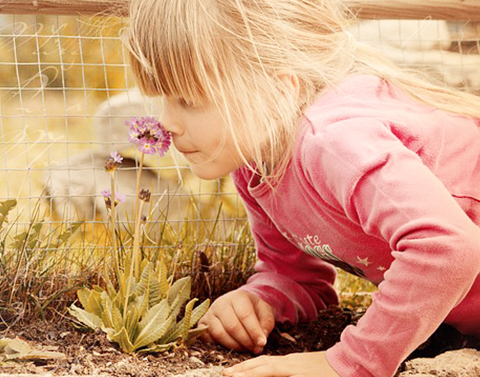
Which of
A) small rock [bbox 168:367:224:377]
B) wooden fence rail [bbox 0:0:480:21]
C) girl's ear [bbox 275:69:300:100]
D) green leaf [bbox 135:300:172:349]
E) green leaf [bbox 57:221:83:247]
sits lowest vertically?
small rock [bbox 168:367:224:377]

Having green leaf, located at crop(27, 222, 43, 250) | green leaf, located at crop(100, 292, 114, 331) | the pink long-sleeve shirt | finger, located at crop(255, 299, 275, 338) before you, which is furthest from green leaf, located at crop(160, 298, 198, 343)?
green leaf, located at crop(27, 222, 43, 250)

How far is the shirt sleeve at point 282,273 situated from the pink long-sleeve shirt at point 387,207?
182mm

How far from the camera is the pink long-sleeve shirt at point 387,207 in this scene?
4.84 ft

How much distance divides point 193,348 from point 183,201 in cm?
180

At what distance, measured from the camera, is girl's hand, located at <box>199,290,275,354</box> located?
198cm

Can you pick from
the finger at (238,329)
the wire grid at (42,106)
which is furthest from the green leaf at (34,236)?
the finger at (238,329)

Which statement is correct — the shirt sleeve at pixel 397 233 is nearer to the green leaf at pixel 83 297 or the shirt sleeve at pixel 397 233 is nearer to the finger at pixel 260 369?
the finger at pixel 260 369

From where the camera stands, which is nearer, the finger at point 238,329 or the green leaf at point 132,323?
the green leaf at point 132,323

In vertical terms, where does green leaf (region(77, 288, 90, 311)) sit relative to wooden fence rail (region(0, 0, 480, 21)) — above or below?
below

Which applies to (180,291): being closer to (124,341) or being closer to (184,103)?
(124,341)

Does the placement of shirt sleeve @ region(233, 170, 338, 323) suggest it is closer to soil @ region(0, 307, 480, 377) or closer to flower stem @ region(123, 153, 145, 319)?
soil @ region(0, 307, 480, 377)

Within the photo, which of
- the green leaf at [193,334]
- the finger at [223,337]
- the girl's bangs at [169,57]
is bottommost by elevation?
the finger at [223,337]

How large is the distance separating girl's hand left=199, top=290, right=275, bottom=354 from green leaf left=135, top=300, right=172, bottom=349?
237 millimetres

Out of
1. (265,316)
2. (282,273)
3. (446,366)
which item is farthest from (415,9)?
(446,366)
